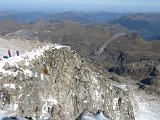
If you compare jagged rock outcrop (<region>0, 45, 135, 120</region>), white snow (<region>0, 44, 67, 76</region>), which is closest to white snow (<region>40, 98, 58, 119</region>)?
jagged rock outcrop (<region>0, 45, 135, 120</region>)

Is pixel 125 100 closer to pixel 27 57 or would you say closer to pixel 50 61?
pixel 50 61

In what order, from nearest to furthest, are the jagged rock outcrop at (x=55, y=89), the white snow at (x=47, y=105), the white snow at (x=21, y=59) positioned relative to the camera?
the jagged rock outcrop at (x=55, y=89) → the white snow at (x=21, y=59) → the white snow at (x=47, y=105)

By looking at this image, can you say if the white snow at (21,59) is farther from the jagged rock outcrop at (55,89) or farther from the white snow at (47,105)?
the white snow at (47,105)

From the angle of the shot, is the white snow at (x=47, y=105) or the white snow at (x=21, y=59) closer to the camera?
the white snow at (x=21, y=59)

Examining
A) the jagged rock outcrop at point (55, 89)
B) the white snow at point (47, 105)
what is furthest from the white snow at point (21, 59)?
the white snow at point (47, 105)

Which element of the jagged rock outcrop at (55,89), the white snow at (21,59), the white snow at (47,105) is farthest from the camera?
the white snow at (47,105)

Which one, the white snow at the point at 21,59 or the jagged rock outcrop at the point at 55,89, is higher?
the white snow at the point at 21,59

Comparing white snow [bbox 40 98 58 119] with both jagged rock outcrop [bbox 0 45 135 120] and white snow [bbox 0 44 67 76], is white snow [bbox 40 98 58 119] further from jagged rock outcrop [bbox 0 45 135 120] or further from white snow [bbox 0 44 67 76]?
white snow [bbox 0 44 67 76]

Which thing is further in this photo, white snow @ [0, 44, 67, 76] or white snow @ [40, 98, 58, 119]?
white snow @ [40, 98, 58, 119]

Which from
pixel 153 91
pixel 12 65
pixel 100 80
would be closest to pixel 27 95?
pixel 12 65
